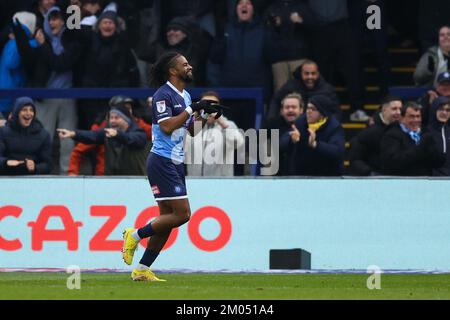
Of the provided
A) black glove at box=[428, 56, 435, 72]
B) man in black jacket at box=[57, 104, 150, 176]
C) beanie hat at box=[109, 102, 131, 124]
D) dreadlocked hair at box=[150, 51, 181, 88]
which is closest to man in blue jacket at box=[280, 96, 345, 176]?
man in black jacket at box=[57, 104, 150, 176]

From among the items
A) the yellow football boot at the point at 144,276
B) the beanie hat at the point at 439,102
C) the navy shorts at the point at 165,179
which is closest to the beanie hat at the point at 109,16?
the beanie hat at the point at 439,102

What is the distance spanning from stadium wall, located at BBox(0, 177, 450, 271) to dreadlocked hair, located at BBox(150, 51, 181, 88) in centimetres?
368

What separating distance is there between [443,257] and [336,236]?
140 centimetres

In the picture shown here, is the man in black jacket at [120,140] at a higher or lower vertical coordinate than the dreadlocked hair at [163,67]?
lower

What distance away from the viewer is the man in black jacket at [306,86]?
64.5 feet

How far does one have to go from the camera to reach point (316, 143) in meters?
18.7

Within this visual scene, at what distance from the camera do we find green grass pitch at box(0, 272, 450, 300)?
12.7 metres

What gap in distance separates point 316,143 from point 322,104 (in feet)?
1.80

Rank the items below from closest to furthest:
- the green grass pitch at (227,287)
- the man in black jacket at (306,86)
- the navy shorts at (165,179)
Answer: the green grass pitch at (227,287)
the navy shorts at (165,179)
the man in black jacket at (306,86)

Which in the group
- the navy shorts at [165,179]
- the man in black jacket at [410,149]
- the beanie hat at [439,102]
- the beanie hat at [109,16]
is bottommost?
the navy shorts at [165,179]

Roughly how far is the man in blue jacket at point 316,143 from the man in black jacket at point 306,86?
0.80 meters

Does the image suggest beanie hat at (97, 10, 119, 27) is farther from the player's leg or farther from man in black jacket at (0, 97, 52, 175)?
the player's leg

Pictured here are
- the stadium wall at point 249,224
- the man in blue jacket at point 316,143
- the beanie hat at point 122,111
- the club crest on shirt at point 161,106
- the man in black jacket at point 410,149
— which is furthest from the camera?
the beanie hat at point 122,111

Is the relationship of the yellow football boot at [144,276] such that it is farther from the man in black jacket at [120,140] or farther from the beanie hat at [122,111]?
the beanie hat at [122,111]
